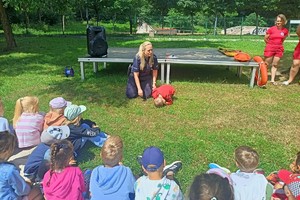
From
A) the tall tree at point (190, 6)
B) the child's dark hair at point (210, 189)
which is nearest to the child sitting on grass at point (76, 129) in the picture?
the child's dark hair at point (210, 189)

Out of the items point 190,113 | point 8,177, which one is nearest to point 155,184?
point 8,177

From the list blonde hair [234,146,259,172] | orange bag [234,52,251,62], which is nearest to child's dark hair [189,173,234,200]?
blonde hair [234,146,259,172]

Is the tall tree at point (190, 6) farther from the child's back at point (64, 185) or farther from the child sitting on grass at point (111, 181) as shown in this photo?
the child's back at point (64, 185)

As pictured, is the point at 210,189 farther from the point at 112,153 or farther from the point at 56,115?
the point at 56,115

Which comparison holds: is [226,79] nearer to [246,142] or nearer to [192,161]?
[246,142]

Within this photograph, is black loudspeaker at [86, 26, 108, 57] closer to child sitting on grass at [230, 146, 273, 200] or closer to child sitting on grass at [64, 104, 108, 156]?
child sitting on grass at [64, 104, 108, 156]

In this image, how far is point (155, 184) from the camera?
2.64m

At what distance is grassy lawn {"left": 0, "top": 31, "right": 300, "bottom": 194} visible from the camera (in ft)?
14.1

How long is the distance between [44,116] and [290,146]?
11.8ft

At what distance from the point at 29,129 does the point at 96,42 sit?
13.3 ft

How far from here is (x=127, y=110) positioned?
233 inches

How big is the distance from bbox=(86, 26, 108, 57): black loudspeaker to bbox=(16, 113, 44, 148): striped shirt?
383 cm

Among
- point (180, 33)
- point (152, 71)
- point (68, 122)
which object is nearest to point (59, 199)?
point (68, 122)

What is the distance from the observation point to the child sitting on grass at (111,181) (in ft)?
9.14
